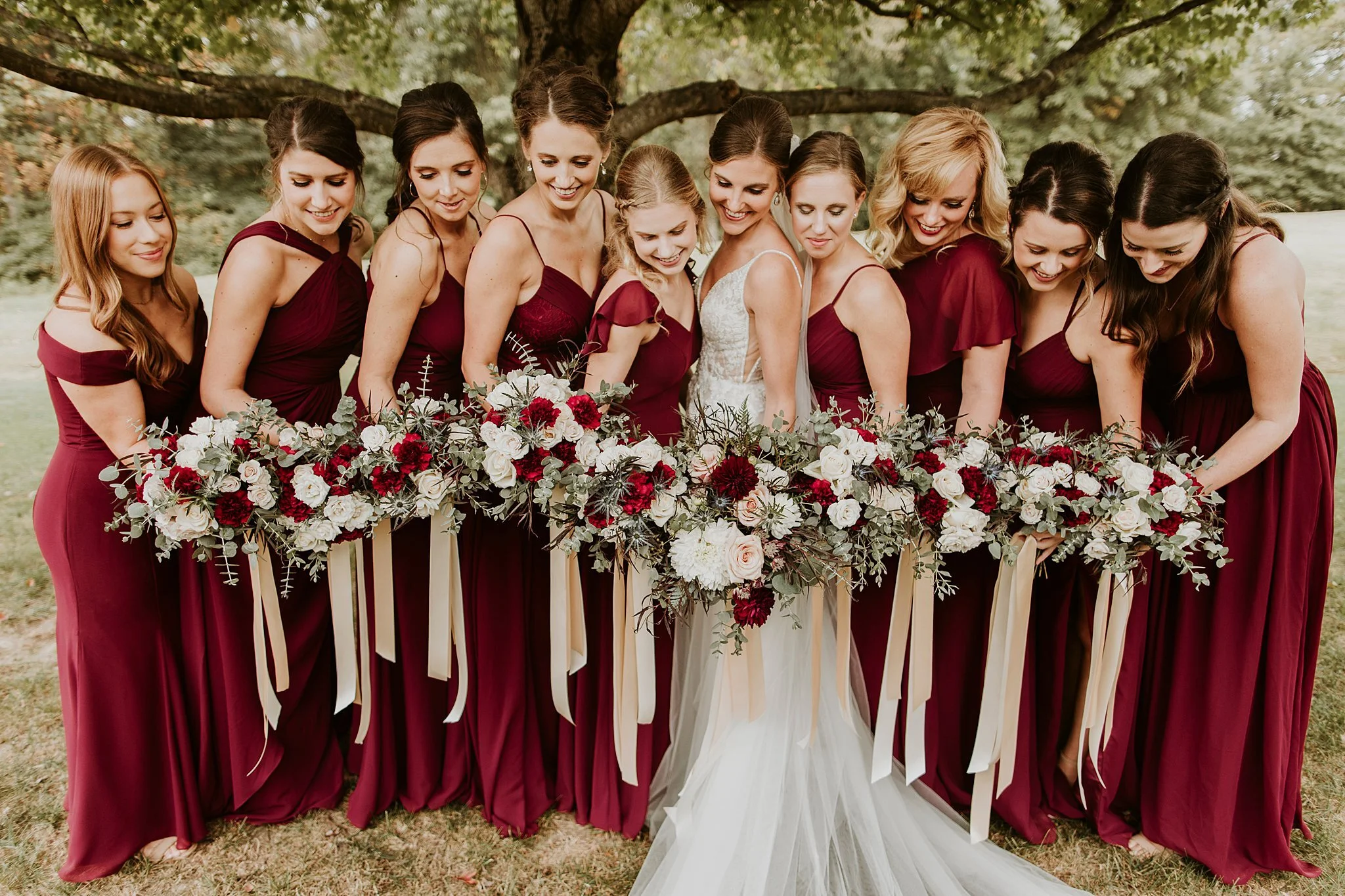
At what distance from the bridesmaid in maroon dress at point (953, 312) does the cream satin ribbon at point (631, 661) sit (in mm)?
900

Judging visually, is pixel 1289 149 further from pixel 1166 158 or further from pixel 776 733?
pixel 776 733

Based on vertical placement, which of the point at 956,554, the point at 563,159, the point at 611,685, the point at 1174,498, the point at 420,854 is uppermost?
the point at 563,159

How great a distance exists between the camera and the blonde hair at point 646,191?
10.5ft

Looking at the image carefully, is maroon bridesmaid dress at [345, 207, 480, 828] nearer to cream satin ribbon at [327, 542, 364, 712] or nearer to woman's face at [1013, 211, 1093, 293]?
cream satin ribbon at [327, 542, 364, 712]

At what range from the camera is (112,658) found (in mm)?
3271

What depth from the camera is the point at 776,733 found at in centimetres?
321

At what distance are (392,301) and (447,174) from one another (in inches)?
20.4

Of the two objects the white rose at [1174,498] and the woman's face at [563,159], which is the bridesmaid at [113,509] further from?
the white rose at [1174,498]

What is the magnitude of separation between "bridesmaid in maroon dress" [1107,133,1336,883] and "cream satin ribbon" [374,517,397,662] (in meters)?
2.71

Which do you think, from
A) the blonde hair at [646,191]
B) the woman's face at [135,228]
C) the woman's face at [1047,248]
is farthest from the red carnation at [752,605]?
the woman's face at [135,228]

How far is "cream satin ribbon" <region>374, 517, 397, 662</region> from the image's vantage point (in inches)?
129

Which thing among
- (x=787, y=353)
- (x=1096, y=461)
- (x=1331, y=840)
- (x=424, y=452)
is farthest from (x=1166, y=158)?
(x=1331, y=840)

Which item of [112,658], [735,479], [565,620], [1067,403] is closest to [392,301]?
[565,620]

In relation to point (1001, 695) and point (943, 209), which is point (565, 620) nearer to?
point (1001, 695)
